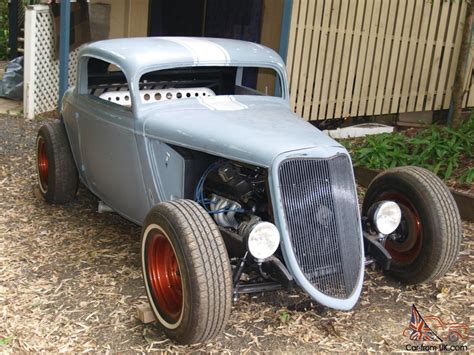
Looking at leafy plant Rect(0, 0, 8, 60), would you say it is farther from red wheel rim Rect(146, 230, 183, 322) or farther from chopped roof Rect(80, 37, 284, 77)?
red wheel rim Rect(146, 230, 183, 322)

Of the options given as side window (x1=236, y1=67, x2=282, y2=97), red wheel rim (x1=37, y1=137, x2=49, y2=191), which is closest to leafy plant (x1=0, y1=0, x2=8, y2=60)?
side window (x1=236, y1=67, x2=282, y2=97)

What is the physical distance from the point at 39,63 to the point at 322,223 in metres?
5.87

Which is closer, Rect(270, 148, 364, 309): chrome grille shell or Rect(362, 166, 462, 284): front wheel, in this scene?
Rect(270, 148, 364, 309): chrome grille shell

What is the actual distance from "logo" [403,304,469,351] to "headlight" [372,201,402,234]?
582 mm

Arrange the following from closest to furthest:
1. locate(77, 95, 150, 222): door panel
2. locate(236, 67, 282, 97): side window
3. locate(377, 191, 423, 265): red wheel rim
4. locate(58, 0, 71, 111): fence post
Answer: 1. locate(377, 191, 423, 265): red wheel rim
2. locate(77, 95, 150, 222): door panel
3. locate(58, 0, 71, 111): fence post
4. locate(236, 67, 282, 97): side window

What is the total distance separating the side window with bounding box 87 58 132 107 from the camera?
203 inches

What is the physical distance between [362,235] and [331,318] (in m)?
0.55

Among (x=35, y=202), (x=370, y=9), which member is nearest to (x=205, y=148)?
(x=35, y=202)

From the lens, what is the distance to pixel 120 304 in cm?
398

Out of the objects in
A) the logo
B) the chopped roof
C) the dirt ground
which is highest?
the chopped roof

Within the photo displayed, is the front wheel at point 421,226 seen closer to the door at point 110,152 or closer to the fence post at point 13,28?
the door at point 110,152

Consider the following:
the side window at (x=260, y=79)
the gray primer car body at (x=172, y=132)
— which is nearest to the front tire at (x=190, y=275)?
the gray primer car body at (x=172, y=132)

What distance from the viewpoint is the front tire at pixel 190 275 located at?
10.6 feet

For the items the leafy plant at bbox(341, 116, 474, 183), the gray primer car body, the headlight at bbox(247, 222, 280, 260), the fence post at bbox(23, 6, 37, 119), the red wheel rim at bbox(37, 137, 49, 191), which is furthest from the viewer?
the fence post at bbox(23, 6, 37, 119)
